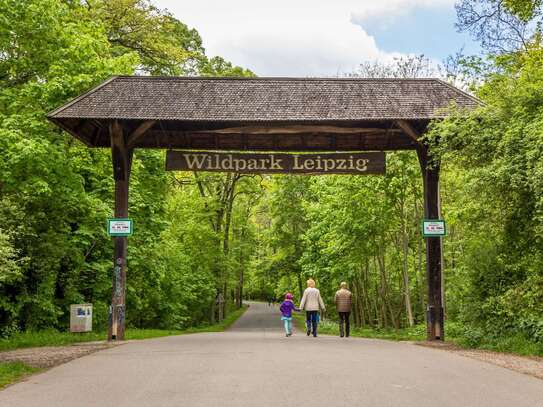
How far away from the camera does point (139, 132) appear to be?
1681 centimetres

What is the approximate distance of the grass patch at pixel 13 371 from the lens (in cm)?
934

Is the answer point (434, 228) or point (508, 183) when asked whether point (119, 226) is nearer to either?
point (434, 228)

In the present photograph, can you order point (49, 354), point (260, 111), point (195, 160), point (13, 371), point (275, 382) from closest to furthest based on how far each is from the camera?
point (275, 382) < point (13, 371) < point (49, 354) < point (260, 111) < point (195, 160)

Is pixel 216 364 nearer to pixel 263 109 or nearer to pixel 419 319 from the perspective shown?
pixel 263 109

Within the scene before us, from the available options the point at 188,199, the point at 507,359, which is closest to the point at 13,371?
the point at 507,359

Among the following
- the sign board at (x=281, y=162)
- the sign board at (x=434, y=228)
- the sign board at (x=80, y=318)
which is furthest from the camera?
the sign board at (x=80, y=318)

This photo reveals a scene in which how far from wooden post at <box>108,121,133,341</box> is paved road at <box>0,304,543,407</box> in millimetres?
4321

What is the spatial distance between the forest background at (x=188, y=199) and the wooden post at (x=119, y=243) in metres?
1.69

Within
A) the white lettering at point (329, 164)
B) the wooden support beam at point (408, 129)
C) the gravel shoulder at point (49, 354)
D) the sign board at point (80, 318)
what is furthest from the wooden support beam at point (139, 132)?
the wooden support beam at point (408, 129)

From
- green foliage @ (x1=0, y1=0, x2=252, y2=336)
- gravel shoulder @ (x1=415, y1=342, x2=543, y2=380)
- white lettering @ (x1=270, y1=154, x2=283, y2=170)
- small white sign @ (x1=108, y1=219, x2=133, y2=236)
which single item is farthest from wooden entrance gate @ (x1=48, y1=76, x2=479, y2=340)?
gravel shoulder @ (x1=415, y1=342, x2=543, y2=380)

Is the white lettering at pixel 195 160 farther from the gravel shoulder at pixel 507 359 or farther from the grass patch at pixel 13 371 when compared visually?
the grass patch at pixel 13 371

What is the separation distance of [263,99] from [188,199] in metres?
23.9

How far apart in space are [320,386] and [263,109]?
9.90 metres

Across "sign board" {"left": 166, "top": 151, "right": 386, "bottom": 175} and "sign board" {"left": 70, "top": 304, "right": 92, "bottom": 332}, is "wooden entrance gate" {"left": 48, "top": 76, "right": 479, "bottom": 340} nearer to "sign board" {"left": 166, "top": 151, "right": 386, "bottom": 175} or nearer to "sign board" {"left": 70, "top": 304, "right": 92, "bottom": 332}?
"sign board" {"left": 166, "top": 151, "right": 386, "bottom": 175}
